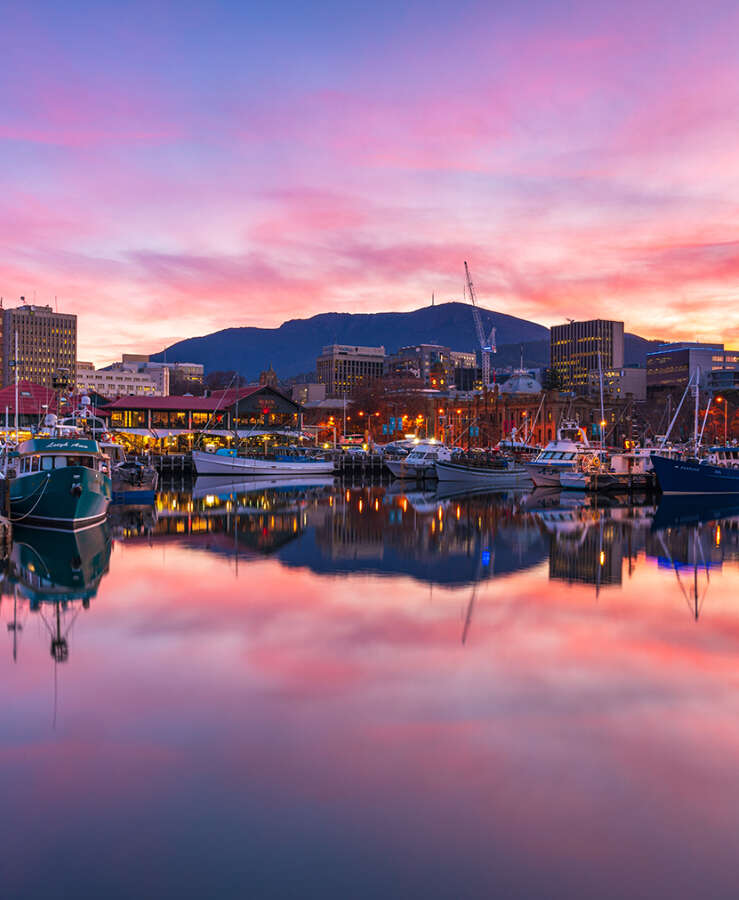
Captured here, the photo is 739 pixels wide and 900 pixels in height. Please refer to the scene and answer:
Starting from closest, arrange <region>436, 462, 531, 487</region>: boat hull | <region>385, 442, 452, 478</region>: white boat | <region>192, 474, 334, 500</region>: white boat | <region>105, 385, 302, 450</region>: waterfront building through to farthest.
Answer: <region>192, 474, 334, 500</region>: white boat → <region>436, 462, 531, 487</region>: boat hull → <region>385, 442, 452, 478</region>: white boat → <region>105, 385, 302, 450</region>: waterfront building

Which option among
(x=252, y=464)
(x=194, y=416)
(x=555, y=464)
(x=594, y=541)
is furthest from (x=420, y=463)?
(x=594, y=541)

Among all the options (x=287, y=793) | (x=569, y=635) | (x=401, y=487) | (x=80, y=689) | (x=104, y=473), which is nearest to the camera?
(x=287, y=793)

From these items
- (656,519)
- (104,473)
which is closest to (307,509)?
(104,473)

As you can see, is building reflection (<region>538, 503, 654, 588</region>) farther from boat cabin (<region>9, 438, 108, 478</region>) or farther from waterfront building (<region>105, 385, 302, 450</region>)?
waterfront building (<region>105, 385, 302, 450</region>)

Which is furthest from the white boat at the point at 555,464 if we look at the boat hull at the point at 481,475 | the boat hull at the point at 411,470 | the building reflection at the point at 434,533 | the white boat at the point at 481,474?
the building reflection at the point at 434,533

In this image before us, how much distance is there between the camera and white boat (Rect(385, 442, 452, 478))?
84062 mm

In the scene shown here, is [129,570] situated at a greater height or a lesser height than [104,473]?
lesser

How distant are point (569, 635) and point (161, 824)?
1153 cm


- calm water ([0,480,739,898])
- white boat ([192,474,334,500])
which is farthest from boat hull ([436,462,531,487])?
calm water ([0,480,739,898])

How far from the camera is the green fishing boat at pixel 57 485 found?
116ft

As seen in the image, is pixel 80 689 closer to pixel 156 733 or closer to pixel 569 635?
pixel 156 733

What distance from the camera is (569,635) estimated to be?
18.4m

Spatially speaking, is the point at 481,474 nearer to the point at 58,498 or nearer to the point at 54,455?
the point at 54,455

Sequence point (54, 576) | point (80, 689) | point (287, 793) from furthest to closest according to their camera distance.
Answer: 1. point (54, 576)
2. point (80, 689)
3. point (287, 793)
